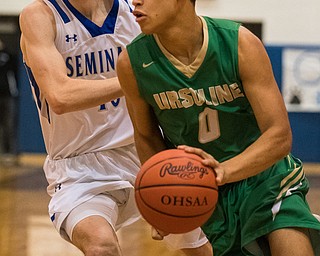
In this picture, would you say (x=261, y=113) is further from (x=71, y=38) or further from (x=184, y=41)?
(x=71, y=38)

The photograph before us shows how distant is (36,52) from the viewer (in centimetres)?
389

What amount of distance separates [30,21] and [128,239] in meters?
3.09

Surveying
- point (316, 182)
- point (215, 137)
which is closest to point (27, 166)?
point (316, 182)

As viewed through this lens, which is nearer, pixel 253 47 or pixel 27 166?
pixel 253 47

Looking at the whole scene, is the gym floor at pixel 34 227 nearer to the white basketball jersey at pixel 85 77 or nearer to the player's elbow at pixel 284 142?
the white basketball jersey at pixel 85 77

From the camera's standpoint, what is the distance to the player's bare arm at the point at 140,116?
3293 mm

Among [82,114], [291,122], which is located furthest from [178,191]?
[291,122]

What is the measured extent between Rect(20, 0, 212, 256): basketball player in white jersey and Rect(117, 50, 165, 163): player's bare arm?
1.36 ft

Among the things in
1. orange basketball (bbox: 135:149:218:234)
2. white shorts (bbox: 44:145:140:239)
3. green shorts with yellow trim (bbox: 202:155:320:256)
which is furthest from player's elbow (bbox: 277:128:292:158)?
white shorts (bbox: 44:145:140:239)

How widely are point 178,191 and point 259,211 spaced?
50cm

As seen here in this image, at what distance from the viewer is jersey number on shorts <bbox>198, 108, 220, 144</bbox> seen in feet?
10.7

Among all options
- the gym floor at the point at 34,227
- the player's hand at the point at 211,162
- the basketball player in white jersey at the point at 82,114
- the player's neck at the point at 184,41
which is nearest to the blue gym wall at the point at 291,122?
the gym floor at the point at 34,227

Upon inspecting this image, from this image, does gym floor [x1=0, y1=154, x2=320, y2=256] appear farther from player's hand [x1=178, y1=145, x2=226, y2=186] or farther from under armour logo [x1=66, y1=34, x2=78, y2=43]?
player's hand [x1=178, y1=145, x2=226, y2=186]

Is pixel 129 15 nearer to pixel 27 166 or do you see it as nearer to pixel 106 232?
pixel 106 232
